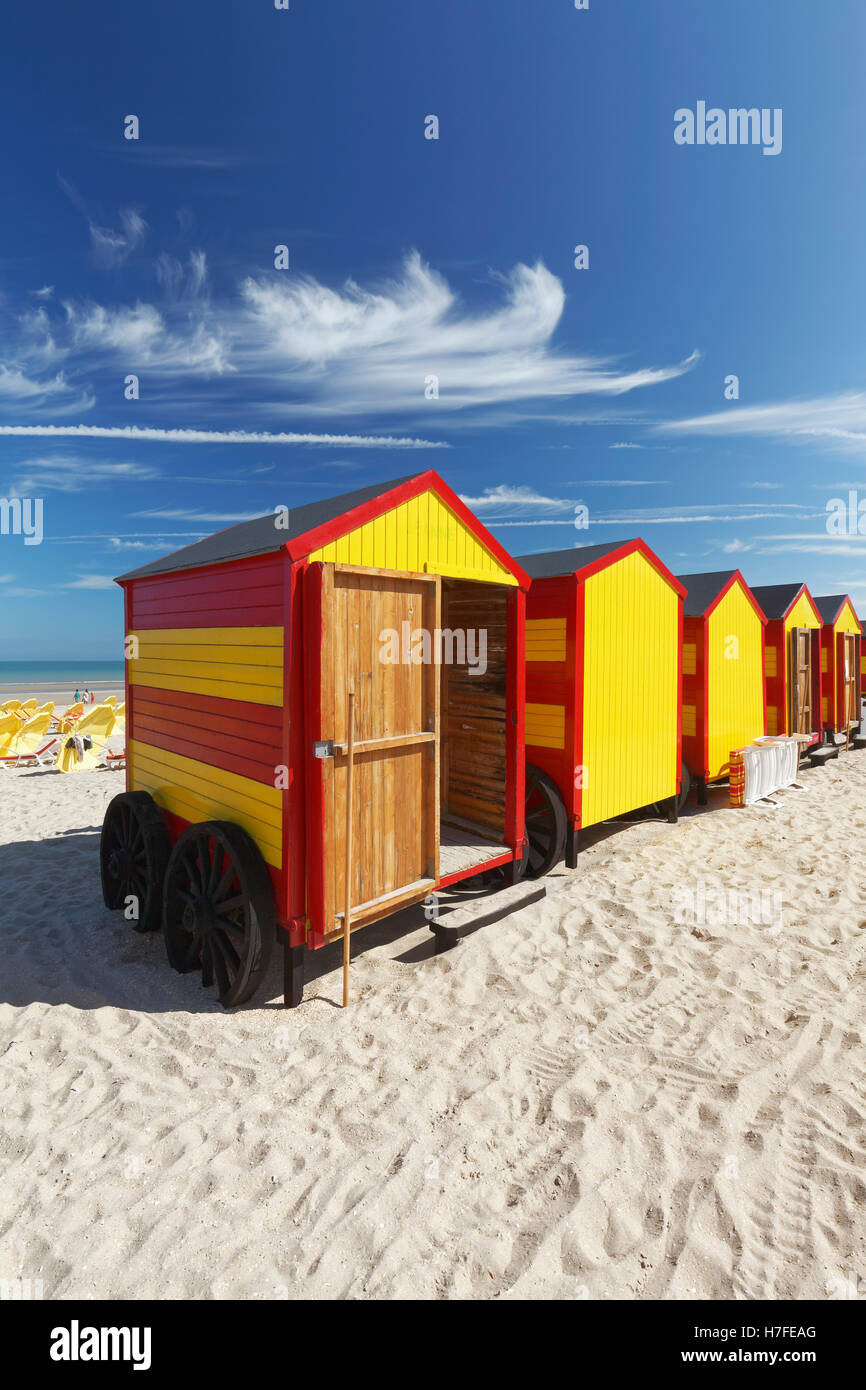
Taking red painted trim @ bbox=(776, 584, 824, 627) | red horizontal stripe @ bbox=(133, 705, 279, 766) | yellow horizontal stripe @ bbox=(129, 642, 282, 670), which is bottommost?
red horizontal stripe @ bbox=(133, 705, 279, 766)

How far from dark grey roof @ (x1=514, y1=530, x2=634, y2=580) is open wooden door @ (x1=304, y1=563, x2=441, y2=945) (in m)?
2.66

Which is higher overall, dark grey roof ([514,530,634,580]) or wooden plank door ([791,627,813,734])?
dark grey roof ([514,530,634,580])

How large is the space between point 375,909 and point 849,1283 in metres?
3.19

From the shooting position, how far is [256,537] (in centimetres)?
522

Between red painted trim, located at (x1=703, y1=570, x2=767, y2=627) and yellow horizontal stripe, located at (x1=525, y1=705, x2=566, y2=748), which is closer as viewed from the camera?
yellow horizontal stripe, located at (x1=525, y1=705, x2=566, y2=748)

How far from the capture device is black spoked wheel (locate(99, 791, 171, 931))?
→ 5621 mm

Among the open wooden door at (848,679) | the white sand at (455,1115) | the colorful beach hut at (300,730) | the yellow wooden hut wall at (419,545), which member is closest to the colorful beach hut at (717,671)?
the white sand at (455,1115)

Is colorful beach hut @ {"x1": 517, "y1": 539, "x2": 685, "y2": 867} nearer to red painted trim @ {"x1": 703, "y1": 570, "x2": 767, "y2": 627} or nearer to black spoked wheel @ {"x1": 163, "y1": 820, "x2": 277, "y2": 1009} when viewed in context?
red painted trim @ {"x1": 703, "y1": 570, "x2": 767, "y2": 627}

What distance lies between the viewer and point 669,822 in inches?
367

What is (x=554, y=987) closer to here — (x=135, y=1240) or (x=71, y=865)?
(x=135, y=1240)

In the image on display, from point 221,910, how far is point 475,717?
342 centimetres

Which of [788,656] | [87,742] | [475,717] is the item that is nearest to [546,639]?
[475,717]

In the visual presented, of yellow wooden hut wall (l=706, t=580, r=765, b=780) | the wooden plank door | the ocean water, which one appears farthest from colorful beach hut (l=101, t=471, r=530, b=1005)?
the ocean water

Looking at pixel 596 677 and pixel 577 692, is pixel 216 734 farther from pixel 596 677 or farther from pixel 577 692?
pixel 596 677
